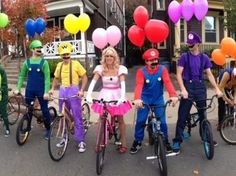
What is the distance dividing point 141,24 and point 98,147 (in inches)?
112

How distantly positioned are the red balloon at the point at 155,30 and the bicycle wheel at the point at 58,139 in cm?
221

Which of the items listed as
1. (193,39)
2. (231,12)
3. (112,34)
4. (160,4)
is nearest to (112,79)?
(112,34)

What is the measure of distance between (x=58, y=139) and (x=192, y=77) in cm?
253

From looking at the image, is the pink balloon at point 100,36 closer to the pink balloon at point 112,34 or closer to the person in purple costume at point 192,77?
the pink balloon at point 112,34

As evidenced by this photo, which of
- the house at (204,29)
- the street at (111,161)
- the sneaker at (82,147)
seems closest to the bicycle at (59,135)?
the street at (111,161)

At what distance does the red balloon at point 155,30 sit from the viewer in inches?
296

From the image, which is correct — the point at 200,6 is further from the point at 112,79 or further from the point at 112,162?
the point at 112,162

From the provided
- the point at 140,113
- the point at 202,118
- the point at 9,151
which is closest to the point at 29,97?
the point at 9,151

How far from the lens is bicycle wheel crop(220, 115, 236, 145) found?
25.6ft

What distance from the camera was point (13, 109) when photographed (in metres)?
10.6

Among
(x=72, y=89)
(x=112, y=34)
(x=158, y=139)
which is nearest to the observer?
(x=158, y=139)

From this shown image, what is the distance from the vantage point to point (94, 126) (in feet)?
32.6

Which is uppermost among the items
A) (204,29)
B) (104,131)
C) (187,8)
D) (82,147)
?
(204,29)

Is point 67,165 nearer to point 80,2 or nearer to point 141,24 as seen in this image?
point 141,24
